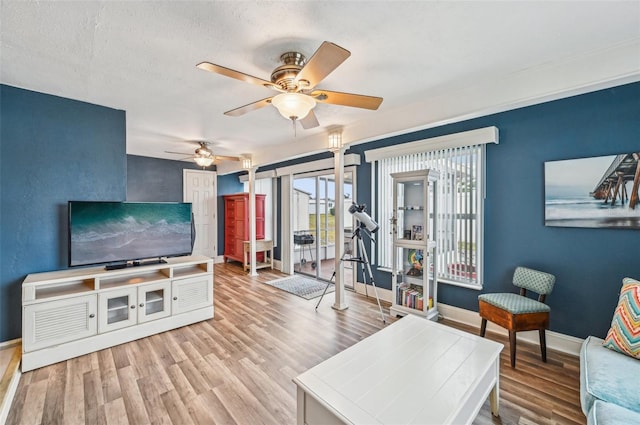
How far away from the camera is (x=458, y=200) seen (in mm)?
3195

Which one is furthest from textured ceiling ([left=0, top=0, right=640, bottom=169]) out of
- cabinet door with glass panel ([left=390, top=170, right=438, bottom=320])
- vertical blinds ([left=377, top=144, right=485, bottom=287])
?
cabinet door with glass panel ([left=390, top=170, right=438, bottom=320])

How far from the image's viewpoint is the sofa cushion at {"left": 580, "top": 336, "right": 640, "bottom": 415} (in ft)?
4.46

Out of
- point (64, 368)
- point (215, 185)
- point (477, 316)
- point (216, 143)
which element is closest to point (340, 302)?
point (477, 316)

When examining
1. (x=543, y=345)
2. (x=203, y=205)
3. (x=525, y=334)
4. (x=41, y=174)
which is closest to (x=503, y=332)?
(x=525, y=334)

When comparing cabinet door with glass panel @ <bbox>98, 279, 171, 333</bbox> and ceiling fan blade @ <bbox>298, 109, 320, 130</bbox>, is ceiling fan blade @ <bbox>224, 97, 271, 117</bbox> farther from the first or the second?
cabinet door with glass panel @ <bbox>98, 279, 171, 333</bbox>

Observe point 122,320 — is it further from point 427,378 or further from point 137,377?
point 427,378

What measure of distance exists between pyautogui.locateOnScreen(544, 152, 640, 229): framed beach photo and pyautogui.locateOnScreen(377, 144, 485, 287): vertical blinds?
0.63m

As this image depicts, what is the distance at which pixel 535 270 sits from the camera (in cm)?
262

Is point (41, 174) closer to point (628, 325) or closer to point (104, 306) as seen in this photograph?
point (104, 306)

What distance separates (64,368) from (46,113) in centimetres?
242

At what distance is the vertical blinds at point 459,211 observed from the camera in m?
3.06

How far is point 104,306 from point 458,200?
394 centimetres

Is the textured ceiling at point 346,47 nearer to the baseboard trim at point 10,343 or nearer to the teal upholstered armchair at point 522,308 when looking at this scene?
the teal upholstered armchair at point 522,308

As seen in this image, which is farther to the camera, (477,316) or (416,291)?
(416,291)
